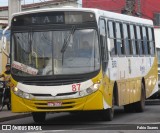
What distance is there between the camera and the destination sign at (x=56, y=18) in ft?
53.9

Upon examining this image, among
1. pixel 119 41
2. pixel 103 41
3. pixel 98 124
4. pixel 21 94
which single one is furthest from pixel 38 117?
pixel 119 41

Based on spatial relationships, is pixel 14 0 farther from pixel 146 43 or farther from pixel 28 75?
pixel 28 75

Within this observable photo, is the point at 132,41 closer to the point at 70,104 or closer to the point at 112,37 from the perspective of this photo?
the point at 112,37

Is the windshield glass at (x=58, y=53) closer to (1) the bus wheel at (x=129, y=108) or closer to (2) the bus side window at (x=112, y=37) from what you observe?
(2) the bus side window at (x=112, y=37)

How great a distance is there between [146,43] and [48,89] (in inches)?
316

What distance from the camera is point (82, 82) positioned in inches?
625

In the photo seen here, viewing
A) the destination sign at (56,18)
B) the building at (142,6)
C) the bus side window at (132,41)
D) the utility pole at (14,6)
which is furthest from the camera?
the building at (142,6)

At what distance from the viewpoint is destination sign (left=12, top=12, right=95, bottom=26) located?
53.9 feet

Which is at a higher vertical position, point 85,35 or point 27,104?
point 85,35

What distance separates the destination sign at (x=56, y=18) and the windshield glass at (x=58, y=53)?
29 centimetres

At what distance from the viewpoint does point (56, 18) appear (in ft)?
54.2

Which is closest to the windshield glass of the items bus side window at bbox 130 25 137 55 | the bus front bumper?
the bus front bumper

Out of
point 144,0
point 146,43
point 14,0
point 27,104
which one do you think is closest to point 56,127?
point 27,104

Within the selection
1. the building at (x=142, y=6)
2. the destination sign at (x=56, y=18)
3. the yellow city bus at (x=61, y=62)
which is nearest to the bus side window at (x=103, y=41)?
the yellow city bus at (x=61, y=62)
